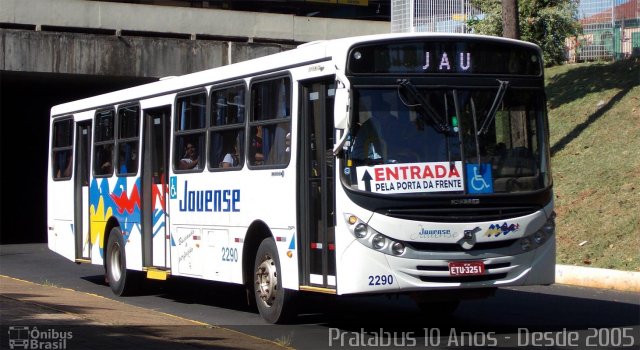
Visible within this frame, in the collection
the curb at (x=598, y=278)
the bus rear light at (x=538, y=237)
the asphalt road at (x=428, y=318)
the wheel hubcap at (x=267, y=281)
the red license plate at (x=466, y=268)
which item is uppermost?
the bus rear light at (x=538, y=237)

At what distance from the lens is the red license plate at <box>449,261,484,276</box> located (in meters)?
11.0

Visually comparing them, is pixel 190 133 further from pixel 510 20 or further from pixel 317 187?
pixel 510 20

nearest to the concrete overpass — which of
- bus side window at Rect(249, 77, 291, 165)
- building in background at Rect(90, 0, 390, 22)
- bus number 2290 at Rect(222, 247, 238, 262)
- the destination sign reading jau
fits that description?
building in background at Rect(90, 0, 390, 22)

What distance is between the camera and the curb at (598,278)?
1638 cm

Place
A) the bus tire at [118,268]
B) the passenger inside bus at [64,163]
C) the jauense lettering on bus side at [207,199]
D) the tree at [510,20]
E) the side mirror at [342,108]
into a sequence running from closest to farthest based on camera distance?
the side mirror at [342,108]
the jauense lettering on bus side at [207,199]
the bus tire at [118,268]
the passenger inside bus at [64,163]
the tree at [510,20]

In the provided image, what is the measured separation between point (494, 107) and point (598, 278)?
6.58m

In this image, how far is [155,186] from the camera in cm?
1614

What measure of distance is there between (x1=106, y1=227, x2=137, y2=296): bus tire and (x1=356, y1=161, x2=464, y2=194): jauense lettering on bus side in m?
7.00

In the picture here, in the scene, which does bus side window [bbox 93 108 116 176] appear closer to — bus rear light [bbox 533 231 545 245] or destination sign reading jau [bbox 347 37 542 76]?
destination sign reading jau [bbox 347 37 542 76]

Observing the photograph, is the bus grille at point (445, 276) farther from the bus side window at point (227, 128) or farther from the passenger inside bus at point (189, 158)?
the passenger inside bus at point (189, 158)

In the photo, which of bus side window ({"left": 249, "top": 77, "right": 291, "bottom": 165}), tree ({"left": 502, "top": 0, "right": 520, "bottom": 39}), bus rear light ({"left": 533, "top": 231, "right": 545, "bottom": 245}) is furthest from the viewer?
tree ({"left": 502, "top": 0, "right": 520, "bottom": 39})

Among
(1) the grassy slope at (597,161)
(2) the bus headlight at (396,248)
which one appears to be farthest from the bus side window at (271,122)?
(1) the grassy slope at (597,161)

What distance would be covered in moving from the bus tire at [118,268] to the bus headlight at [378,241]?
7033 mm

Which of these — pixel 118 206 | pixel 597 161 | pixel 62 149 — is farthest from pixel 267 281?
pixel 597 161
